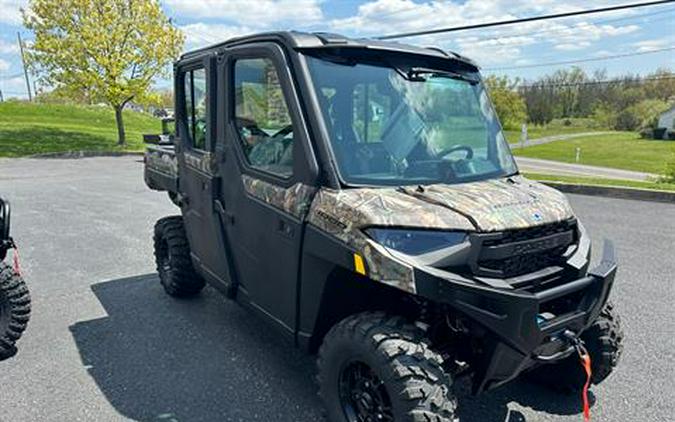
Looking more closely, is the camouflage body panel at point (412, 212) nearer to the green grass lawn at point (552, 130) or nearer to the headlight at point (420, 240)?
the headlight at point (420, 240)

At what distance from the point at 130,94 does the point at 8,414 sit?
1927 cm

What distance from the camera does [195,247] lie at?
4.16 m

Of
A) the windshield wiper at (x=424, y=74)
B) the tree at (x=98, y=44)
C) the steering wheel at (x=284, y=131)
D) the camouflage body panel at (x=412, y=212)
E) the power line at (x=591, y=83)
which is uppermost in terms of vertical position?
the power line at (x=591, y=83)

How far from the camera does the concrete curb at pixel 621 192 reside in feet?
31.0

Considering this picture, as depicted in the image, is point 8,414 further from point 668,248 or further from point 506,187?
point 668,248

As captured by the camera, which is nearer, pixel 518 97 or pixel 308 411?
pixel 308 411

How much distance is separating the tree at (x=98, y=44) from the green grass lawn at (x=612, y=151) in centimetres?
3190

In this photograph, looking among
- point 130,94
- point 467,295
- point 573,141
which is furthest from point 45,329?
point 573,141

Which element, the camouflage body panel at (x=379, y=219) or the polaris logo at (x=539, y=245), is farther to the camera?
the polaris logo at (x=539, y=245)

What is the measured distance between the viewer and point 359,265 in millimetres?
2320

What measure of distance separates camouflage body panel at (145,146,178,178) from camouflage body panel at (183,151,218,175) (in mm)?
503

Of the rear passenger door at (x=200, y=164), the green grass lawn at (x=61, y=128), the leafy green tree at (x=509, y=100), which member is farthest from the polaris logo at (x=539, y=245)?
the leafy green tree at (x=509, y=100)

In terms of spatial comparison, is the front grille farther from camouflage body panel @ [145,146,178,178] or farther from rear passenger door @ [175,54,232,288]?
camouflage body panel @ [145,146,178,178]

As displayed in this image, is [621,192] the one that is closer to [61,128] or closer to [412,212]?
[412,212]
